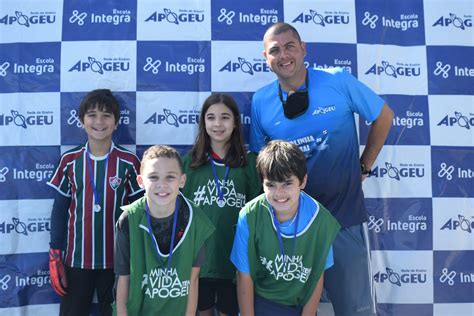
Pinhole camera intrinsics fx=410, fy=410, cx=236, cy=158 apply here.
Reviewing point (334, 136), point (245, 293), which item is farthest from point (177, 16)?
point (245, 293)

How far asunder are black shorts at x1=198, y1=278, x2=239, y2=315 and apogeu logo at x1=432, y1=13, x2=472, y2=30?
259 cm

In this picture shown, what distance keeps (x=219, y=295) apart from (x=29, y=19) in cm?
251

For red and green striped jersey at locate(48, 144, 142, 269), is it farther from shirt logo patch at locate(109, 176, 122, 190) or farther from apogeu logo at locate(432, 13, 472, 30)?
apogeu logo at locate(432, 13, 472, 30)

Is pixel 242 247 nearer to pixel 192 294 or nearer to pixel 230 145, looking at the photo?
pixel 192 294

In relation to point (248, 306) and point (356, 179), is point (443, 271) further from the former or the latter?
point (248, 306)

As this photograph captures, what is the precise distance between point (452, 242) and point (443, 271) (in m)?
0.23

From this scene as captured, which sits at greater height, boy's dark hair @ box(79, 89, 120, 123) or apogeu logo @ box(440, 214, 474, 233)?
boy's dark hair @ box(79, 89, 120, 123)

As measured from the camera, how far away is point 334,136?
2.48m

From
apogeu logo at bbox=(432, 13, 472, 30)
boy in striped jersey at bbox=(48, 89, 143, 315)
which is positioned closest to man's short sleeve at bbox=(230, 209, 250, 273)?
boy in striped jersey at bbox=(48, 89, 143, 315)

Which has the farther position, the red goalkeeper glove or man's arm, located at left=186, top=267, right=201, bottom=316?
the red goalkeeper glove

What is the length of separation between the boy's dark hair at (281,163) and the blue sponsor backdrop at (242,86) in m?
0.97

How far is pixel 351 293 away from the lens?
7.88 feet

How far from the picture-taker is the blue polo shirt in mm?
2467

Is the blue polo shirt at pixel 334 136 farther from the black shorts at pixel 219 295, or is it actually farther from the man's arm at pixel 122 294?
the man's arm at pixel 122 294
